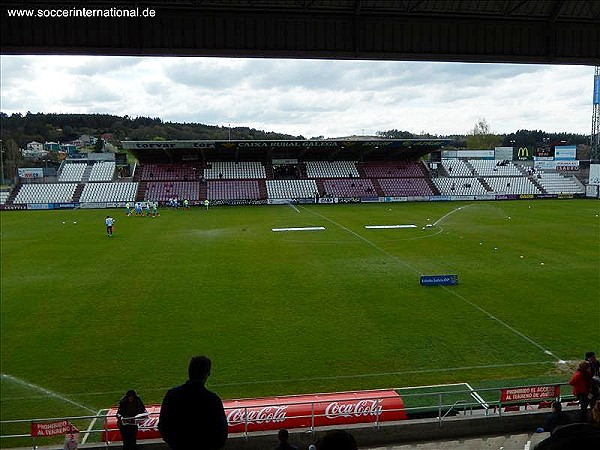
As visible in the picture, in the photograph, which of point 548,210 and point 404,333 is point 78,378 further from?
point 548,210

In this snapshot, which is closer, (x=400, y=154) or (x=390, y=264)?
(x=390, y=264)

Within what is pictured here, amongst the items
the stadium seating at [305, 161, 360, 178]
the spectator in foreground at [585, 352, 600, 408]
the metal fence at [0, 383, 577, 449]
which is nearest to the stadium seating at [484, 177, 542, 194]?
the stadium seating at [305, 161, 360, 178]

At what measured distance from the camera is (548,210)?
162ft

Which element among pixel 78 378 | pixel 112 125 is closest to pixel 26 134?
pixel 112 125

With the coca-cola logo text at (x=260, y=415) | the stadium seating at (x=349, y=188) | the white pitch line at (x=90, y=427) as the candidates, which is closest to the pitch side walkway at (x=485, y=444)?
the coca-cola logo text at (x=260, y=415)

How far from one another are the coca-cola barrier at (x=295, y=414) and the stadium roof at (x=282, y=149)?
171ft

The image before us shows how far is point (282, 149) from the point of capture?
67562 millimetres

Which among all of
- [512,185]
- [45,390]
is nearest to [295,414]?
[45,390]

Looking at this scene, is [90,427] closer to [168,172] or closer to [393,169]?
[168,172]

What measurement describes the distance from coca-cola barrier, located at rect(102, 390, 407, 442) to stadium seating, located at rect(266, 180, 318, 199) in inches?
2117

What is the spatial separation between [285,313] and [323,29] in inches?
350

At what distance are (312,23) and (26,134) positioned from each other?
93.9 meters

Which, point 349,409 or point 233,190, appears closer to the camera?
point 349,409

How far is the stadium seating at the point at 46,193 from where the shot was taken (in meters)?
58.0
